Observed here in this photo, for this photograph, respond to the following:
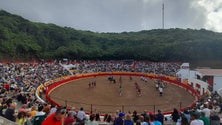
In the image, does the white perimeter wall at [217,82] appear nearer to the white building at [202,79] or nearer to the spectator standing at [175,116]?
the white building at [202,79]

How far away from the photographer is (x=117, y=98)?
32.9 metres

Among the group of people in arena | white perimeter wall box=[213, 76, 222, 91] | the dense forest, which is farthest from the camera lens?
the dense forest

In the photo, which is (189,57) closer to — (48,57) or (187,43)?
(187,43)

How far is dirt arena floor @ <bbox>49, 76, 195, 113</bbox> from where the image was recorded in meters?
28.1

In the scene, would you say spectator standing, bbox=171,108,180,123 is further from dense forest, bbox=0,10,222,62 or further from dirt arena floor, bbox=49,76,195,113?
dense forest, bbox=0,10,222,62

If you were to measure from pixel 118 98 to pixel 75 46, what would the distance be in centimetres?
5015

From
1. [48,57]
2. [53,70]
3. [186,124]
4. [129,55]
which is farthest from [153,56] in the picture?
[186,124]

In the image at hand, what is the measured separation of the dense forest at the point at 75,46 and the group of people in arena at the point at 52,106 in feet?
43.4

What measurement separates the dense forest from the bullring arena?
98.3 feet

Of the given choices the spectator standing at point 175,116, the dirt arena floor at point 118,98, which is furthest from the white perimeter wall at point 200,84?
the spectator standing at point 175,116

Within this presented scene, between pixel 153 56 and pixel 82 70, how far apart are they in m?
25.2

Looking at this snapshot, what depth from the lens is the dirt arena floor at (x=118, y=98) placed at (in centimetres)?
2811

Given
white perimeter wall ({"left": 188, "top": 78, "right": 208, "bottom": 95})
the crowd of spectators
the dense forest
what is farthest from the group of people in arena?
the dense forest

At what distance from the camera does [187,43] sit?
74562 mm
